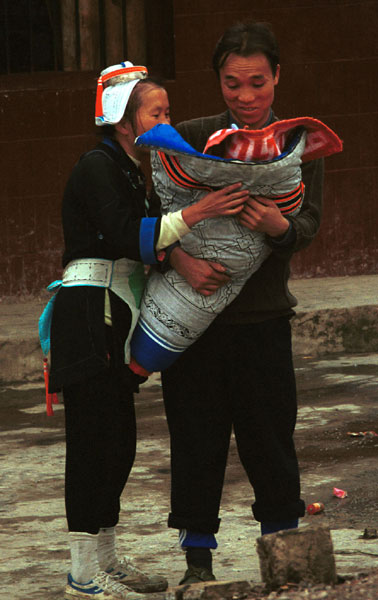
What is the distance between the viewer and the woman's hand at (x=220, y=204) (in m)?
3.89

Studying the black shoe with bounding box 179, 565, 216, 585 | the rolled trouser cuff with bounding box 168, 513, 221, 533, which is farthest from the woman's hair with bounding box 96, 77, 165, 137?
the black shoe with bounding box 179, 565, 216, 585

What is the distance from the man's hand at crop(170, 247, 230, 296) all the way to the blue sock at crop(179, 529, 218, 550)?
0.82 metres

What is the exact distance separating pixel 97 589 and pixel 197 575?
326 millimetres

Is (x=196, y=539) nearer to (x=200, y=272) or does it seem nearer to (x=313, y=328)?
(x=200, y=272)

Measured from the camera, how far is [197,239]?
13.1 ft

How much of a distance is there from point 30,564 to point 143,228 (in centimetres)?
140

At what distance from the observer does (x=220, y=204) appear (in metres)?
3.89

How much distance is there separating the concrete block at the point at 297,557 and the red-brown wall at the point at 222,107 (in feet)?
19.3

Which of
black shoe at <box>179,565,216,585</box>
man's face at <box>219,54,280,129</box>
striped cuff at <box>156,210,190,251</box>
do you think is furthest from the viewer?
black shoe at <box>179,565,216,585</box>

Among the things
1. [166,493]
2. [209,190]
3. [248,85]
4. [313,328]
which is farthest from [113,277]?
[313,328]

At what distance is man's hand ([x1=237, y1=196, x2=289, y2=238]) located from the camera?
3936mm

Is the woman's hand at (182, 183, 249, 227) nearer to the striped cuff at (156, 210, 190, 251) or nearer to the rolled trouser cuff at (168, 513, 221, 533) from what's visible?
the striped cuff at (156, 210, 190, 251)

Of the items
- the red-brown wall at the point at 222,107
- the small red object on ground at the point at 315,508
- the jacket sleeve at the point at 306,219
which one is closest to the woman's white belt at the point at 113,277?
the jacket sleeve at the point at 306,219

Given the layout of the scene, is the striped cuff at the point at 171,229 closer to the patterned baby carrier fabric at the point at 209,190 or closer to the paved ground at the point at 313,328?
the patterned baby carrier fabric at the point at 209,190
